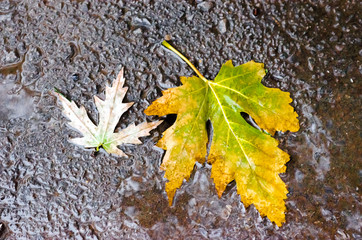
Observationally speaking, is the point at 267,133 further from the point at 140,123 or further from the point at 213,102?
the point at 140,123

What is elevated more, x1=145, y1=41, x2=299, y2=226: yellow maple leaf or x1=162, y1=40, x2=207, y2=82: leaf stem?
x1=162, y1=40, x2=207, y2=82: leaf stem

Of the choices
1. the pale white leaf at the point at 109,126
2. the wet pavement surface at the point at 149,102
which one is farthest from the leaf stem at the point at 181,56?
the pale white leaf at the point at 109,126

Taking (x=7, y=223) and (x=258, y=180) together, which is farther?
(x=7, y=223)

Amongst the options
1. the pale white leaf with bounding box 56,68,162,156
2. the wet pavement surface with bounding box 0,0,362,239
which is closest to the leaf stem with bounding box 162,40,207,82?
the wet pavement surface with bounding box 0,0,362,239

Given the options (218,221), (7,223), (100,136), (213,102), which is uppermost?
(213,102)

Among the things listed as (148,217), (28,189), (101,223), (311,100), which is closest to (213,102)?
(311,100)

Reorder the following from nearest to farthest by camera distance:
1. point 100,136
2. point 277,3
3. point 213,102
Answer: point 213,102 < point 100,136 < point 277,3

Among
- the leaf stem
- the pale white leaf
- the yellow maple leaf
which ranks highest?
the leaf stem

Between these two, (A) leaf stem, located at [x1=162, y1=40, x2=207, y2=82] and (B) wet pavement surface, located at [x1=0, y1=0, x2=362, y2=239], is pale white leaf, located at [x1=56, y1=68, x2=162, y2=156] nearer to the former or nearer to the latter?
(B) wet pavement surface, located at [x1=0, y1=0, x2=362, y2=239]
